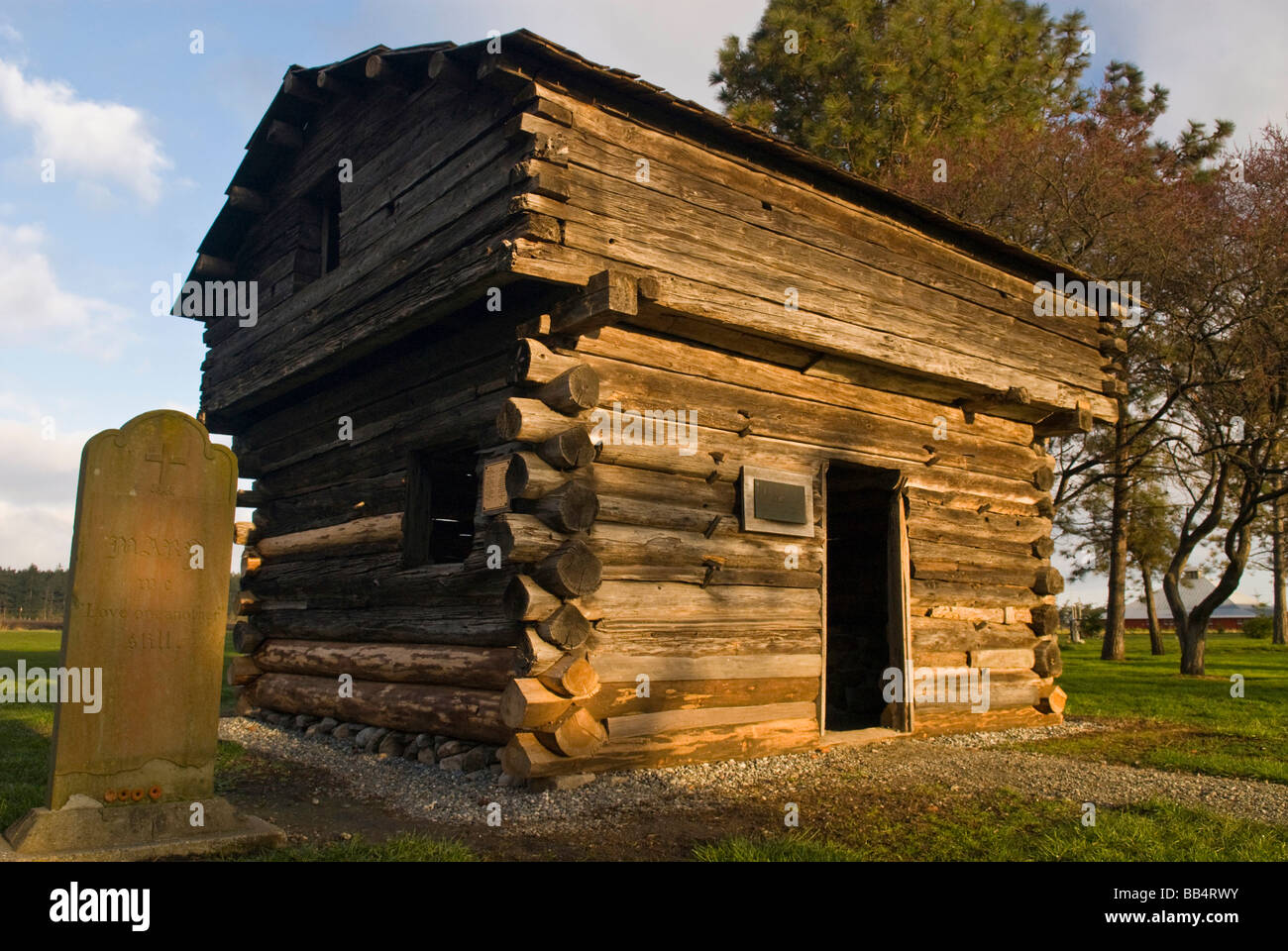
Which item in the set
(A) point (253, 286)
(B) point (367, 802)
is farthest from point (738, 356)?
(A) point (253, 286)

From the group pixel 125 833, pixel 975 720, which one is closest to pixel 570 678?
pixel 125 833

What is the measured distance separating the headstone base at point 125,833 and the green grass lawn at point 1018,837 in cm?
258

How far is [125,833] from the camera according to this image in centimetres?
502

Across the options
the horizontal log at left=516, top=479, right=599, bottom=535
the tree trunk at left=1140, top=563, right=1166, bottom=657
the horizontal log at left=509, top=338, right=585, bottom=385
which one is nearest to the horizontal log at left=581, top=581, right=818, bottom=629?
A: the horizontal log at left=516, top=479, right=599, bottom=535

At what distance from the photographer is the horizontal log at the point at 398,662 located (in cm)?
793

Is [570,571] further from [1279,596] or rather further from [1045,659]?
[1279,596]

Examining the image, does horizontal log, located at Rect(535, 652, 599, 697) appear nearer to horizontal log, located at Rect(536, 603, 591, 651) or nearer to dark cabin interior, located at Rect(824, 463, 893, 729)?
horizontal log, located at Rect(536, 603, 591, 651)

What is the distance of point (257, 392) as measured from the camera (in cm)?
1140

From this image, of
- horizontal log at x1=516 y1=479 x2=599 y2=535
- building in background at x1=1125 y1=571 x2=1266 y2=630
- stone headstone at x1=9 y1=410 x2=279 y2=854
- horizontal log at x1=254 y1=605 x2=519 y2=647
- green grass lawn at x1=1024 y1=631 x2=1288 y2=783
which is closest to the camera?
stone headstone at x1=9 y1=410 x2=279 y2=854

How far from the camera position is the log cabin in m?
7.61

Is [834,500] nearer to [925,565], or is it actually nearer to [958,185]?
[925,565]

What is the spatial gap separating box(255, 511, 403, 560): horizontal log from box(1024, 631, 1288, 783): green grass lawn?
7.02m

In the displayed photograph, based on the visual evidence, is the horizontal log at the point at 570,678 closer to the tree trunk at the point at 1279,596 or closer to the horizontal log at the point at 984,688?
the horizontal log at the point at 984,688

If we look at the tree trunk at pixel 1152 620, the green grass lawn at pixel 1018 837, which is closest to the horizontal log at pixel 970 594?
the green grass lawn at pixel 1018 837
